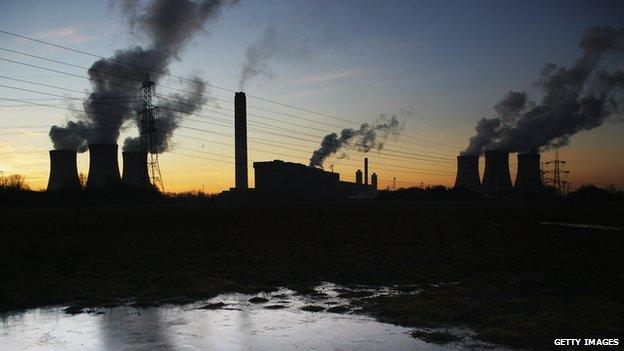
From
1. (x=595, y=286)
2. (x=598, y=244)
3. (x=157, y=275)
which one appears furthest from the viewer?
(x=598, y=244)

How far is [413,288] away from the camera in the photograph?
9.36m

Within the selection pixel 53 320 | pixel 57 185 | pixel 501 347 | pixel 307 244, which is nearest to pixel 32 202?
pixel 57 185

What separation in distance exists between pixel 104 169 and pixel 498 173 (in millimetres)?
62933

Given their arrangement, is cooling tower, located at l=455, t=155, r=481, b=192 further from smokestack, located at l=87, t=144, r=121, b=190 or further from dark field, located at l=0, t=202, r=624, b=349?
dark field, located at l=0, t=202, r=624, b=349

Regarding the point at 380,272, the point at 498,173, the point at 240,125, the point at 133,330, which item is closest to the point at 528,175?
the point at 498,173

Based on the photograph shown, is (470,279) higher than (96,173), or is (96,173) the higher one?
(96,173)

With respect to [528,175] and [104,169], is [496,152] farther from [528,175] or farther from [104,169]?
[104,169]

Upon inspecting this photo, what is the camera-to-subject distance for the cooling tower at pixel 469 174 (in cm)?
8950

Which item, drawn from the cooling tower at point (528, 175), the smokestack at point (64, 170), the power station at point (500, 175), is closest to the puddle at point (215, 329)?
the smokestack at point (64, 170)

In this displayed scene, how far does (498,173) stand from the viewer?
282 feet

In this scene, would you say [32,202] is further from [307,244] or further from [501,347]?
[501,347]

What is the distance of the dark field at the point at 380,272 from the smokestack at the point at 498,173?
6541cm

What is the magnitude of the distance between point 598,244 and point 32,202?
5745cm

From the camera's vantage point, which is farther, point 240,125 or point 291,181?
point 291,181
